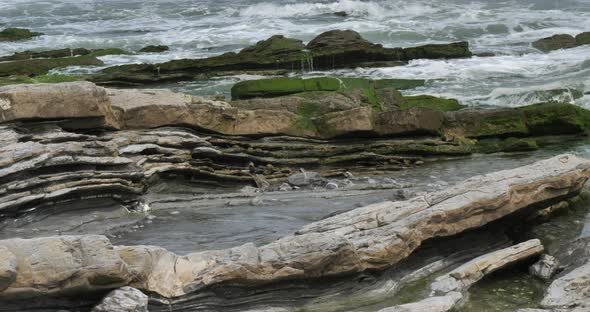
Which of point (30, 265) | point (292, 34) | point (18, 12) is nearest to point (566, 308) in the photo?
point (30, 265)

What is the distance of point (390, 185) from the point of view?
12000 mm

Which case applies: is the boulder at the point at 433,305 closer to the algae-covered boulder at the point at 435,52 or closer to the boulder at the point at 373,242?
the boulder at the point at 373,242

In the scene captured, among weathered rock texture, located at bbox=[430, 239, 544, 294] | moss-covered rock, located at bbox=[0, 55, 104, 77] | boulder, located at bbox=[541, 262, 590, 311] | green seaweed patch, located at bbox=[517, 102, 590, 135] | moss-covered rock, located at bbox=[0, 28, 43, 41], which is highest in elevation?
moss-covered rock, located at bbox=[0, 28, 43, 41]

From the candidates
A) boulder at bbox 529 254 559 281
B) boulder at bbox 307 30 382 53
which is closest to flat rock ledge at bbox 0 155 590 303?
boulder at bbox 529 254 559 281

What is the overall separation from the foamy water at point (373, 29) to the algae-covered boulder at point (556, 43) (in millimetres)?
461

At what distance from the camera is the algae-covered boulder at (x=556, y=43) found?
27.4 m

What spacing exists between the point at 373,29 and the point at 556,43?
9438 mm

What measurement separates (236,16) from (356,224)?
3526 cm

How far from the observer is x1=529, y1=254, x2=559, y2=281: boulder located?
8.34 metres

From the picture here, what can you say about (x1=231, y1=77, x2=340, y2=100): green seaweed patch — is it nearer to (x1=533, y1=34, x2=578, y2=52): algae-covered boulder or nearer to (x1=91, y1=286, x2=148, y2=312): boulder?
(x1=91, y1=286, x2=148, y2=312): boulder

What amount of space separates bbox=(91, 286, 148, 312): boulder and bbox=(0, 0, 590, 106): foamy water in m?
14.0

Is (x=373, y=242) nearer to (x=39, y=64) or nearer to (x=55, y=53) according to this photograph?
(x=39, y=64)

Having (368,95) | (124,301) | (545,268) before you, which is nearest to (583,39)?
(368,95)

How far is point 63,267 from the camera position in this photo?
605 cm
